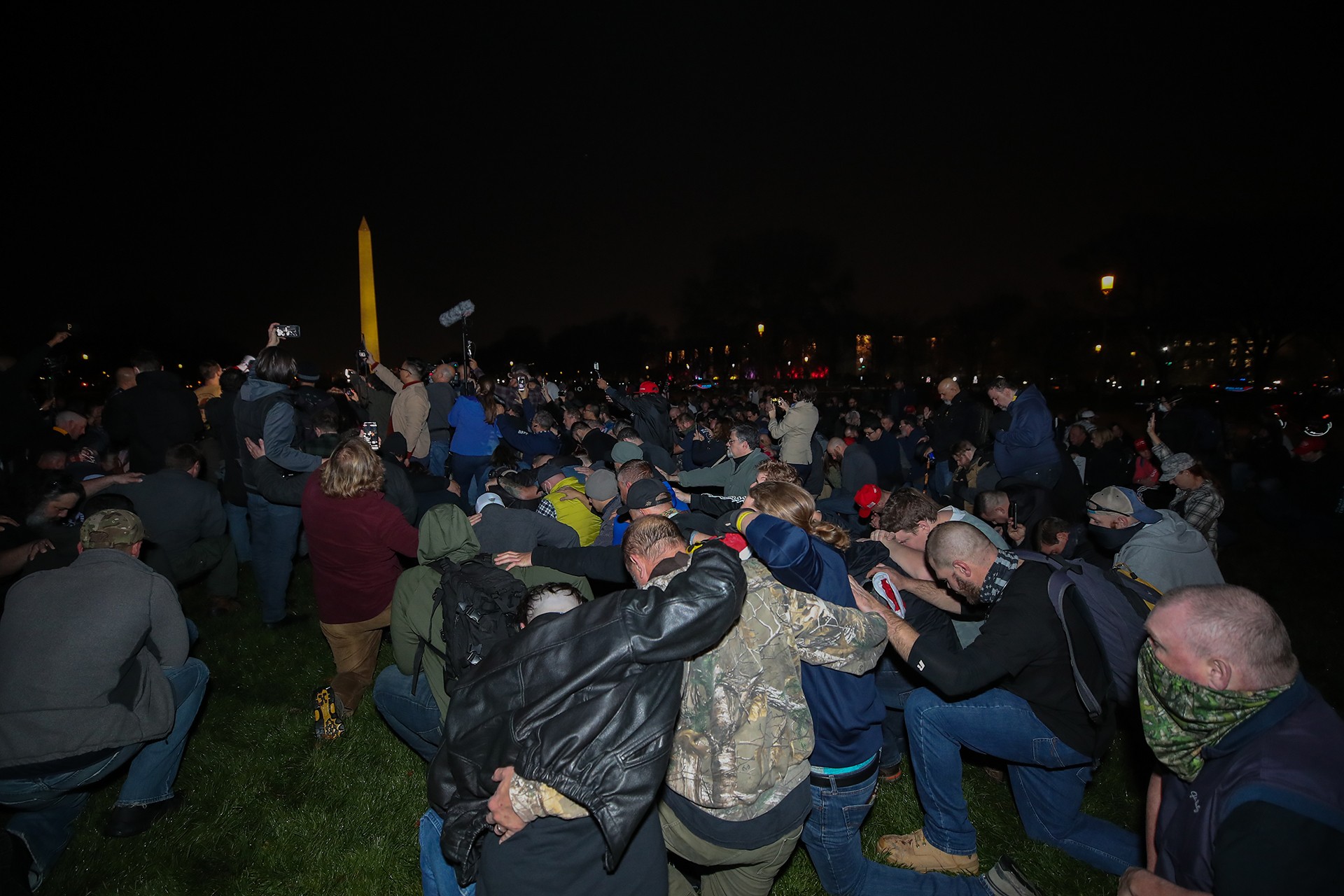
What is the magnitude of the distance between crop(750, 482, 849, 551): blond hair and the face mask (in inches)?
116

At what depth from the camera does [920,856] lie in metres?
3.41

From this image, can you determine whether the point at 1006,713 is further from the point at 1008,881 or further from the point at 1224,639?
the point at 1224,639

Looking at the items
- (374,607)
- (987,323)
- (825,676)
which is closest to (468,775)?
(825,676)

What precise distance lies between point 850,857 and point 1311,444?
1094cm

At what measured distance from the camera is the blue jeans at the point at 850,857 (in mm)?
2771

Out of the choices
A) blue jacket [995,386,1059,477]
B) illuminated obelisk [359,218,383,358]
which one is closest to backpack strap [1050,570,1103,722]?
blue jacket [995,386,1059,477]

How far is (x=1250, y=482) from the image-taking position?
495 inches

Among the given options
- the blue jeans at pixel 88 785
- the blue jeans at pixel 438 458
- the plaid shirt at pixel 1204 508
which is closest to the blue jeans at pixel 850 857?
the blue jeans at pixel 88 785

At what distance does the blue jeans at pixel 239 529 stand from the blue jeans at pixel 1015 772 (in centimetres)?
691

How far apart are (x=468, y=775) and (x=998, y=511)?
4934 millimetres

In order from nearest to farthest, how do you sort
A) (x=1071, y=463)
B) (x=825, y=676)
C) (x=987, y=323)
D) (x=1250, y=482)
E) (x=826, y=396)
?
1. (x=825, y=676)
2. (x=1071, y=463)
3. (x=1250, y=482)
4. (x=826, y=396)
5. (x=987, y=323)

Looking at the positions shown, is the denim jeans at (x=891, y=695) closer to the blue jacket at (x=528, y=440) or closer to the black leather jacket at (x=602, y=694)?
the black leather jacket at (x=602, y=694)

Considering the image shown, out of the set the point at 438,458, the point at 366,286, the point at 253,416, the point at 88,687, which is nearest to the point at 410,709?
the point at 88,687

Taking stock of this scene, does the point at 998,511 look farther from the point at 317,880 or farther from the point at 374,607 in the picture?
the point at 317,880
